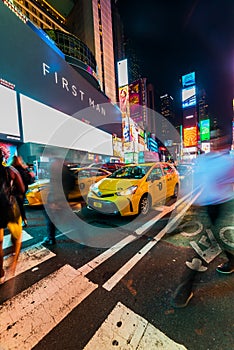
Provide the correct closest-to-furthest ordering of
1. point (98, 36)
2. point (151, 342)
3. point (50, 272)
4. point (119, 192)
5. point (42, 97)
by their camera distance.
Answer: point (151, 342), point (50, 272), point (119, 192), point (42, 97), point (98, 36)

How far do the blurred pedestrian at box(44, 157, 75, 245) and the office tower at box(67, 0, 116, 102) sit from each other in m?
59.9

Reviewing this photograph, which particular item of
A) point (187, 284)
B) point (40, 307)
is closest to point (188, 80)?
point (187, 284)

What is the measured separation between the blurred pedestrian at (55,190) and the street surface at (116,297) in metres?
0.36

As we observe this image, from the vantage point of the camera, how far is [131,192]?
4832 millimetres

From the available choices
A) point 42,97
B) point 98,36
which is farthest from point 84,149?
point 98,36

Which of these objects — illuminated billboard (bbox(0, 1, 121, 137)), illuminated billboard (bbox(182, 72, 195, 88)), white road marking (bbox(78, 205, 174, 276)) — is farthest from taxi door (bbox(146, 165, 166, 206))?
illuminated billboard (bbox(182, 72, 195, 88))

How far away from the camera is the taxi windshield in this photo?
19.1ft

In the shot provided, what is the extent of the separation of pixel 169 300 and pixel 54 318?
4.64ft

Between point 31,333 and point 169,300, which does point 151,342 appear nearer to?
point 169,300

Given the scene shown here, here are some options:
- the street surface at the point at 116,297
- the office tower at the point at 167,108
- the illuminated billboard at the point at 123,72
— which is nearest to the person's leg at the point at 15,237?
the street surface at the point at 116,297

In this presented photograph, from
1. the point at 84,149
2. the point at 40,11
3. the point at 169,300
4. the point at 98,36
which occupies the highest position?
the point at 98,36

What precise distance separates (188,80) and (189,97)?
259 inches

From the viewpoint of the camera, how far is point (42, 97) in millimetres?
22859

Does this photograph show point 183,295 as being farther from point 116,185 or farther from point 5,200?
point 116,185
